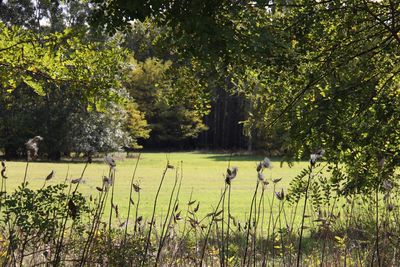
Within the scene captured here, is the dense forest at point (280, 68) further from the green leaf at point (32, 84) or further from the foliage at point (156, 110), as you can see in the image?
the foliage at point (156, 110)

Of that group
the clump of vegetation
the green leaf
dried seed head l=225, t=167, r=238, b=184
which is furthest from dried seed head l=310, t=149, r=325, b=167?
the green leaf

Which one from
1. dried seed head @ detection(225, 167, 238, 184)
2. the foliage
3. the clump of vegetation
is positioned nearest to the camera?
dried seed head @ detection(225, 167, 238, 184)

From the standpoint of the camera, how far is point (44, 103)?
1654 inches

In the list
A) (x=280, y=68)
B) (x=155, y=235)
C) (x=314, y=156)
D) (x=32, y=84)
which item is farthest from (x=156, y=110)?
(x=314, y=156)

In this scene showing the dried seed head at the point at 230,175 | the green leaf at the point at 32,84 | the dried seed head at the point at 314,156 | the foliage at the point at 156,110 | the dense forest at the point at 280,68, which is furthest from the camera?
the foliage at the point at 156,110

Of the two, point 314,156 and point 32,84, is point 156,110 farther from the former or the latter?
point 314,156

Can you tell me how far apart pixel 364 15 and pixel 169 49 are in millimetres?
2411

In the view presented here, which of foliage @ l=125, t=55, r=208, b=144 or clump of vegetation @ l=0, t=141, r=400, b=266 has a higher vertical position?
foliage @ l=125, t=55, r=208, b=144

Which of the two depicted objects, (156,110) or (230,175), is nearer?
(230,175)

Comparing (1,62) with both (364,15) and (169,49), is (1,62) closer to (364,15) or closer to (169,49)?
(169,49)

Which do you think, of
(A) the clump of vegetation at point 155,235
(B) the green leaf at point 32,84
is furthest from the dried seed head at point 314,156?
(B) the green leaf at point 32,84

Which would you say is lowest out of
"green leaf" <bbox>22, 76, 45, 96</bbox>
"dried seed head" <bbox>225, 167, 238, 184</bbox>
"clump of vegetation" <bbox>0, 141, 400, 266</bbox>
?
"clump of vegetation" <bbox>0, 141, 400, 266</bbox>

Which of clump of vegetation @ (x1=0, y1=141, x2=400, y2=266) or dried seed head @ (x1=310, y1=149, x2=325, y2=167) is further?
clump of vegetation @ (x1=0, y1=141, x2=400, y2=266)

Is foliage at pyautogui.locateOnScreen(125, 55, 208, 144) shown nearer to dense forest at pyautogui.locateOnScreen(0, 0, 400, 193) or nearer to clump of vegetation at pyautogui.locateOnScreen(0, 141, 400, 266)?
dense forest at pyautogui.locateOnScreen(0, 0, 400, 193)
